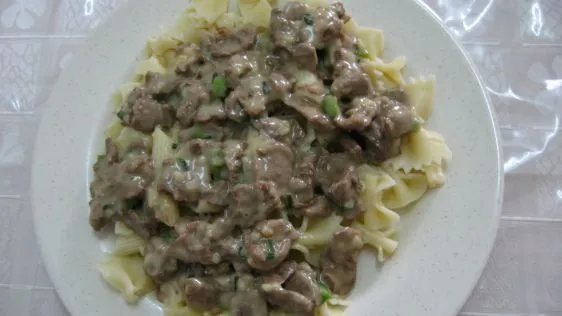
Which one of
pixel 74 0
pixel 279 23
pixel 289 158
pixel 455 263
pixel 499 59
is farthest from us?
pixel 74 0

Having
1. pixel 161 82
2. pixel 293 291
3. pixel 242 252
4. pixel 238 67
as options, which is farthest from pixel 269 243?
pixel 161 82

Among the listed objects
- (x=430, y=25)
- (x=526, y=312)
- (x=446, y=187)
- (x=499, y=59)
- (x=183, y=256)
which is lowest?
(x=526, y=312)

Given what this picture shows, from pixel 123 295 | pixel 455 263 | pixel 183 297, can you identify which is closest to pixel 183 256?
pixel 183 297

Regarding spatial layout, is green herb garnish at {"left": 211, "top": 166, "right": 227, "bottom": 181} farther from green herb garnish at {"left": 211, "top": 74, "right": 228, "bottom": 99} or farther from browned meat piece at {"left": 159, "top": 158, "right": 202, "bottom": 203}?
green herb garnish at {"left": 211, "top": 74, "right": 228, "bottom": 99}

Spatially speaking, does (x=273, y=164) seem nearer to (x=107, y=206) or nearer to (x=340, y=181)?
(x=340, y=181)

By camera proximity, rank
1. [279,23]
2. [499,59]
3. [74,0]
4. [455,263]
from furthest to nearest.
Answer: [74,0]
[499,59]
[279,23]
[455,263]

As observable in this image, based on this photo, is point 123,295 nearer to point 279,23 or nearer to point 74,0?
point 279,23
